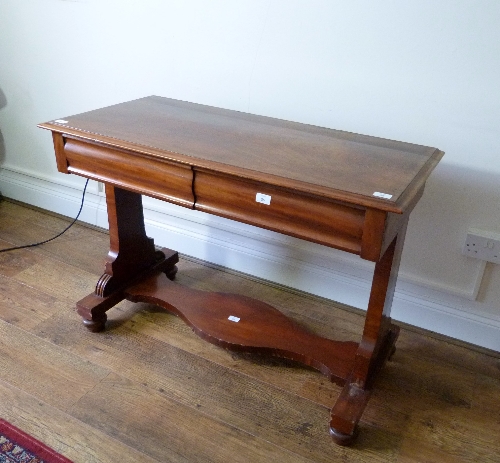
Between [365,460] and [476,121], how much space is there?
0.97 metres

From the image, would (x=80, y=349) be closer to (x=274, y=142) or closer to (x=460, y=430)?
(x=274, y=142)

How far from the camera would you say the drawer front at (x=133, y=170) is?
1.29m

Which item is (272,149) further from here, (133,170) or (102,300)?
(102,300)

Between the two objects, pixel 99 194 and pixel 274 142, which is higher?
pixel 274 142

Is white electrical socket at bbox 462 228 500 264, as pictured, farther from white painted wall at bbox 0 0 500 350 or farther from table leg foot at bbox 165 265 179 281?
table leg foot at bbox 165 265 179 281

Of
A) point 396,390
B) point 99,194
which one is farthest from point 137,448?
point 99,194

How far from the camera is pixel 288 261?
6.33ft

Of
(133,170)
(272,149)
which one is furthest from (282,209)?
(133,170)

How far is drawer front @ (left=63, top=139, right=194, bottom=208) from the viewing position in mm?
1288

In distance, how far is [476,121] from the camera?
1.46 metres

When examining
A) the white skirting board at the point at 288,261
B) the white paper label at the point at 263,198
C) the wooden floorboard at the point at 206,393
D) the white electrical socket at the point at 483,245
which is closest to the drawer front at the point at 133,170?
the white paper label at the point at 263,198

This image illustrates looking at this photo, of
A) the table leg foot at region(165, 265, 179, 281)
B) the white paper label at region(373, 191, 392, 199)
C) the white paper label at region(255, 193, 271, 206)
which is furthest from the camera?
the table leg foot at region(165, 265, 179, 281)

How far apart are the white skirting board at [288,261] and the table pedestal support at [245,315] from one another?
0.67 ft

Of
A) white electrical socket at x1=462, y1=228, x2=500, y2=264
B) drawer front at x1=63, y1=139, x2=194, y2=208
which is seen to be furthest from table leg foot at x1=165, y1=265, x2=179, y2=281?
white electrical socket at x1=462, y1=228, x2=500, y2=264
